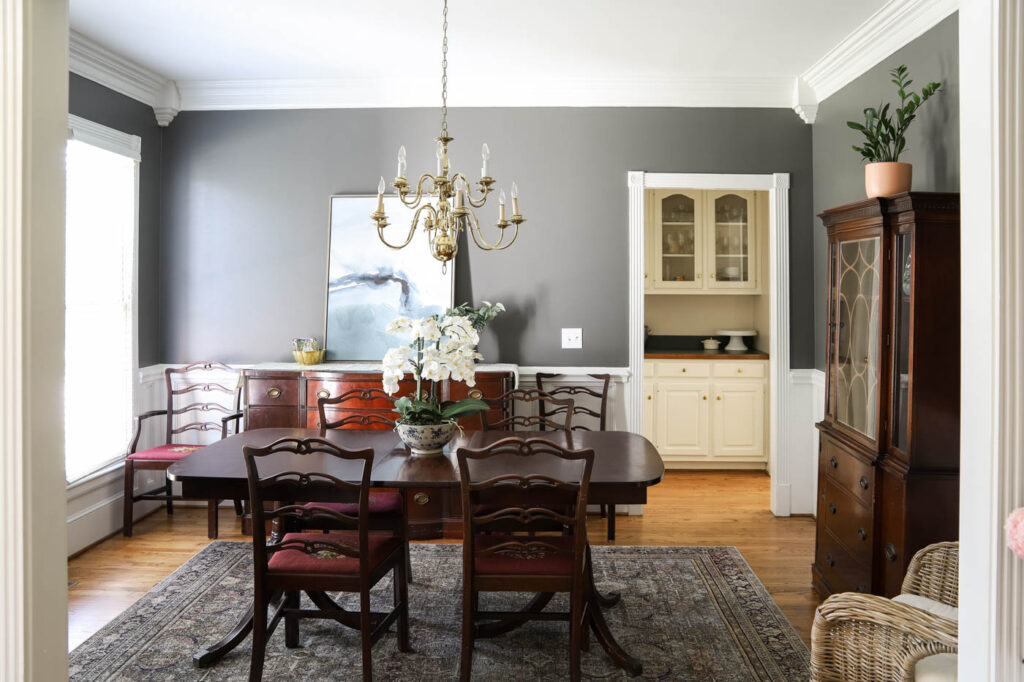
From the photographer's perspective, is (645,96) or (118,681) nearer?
(118,681)

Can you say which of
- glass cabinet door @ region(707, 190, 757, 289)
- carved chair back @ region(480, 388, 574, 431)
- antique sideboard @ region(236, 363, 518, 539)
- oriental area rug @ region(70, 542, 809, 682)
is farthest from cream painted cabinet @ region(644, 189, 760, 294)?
oriental area rug @ region(70, 542, 809, 682)

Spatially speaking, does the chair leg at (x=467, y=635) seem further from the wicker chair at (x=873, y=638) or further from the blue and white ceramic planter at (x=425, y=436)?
the wicker chair at (x=873, y=638)

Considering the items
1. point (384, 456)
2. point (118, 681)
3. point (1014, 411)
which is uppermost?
point (1014, 411)

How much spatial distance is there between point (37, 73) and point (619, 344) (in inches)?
150

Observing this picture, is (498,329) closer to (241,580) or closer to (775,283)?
(775,283)

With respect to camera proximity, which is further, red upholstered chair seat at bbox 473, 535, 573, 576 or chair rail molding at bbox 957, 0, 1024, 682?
red upholstered chair seat at bbox 473, 535, 573, 576

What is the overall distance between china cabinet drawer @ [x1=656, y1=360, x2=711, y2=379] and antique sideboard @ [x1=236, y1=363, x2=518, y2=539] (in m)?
1.96

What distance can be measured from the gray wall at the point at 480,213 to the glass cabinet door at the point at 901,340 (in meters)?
1.85

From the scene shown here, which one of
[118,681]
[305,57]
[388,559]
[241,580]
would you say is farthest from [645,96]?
[118,681]

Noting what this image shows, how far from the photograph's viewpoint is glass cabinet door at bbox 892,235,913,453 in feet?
9.39

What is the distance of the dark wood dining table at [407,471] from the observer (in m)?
2.66

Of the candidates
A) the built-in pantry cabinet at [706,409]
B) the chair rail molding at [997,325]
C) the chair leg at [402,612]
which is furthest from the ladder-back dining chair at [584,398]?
the chair rail molding at [997,325]

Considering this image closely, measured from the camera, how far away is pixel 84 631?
3080mm

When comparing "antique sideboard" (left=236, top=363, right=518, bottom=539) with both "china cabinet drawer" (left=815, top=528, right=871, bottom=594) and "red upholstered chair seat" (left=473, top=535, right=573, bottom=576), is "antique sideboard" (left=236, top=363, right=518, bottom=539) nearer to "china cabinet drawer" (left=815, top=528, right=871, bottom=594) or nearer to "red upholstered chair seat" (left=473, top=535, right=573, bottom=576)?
"red upholstered chair seat" (left=473, top=535, right=573, bottom=576)
